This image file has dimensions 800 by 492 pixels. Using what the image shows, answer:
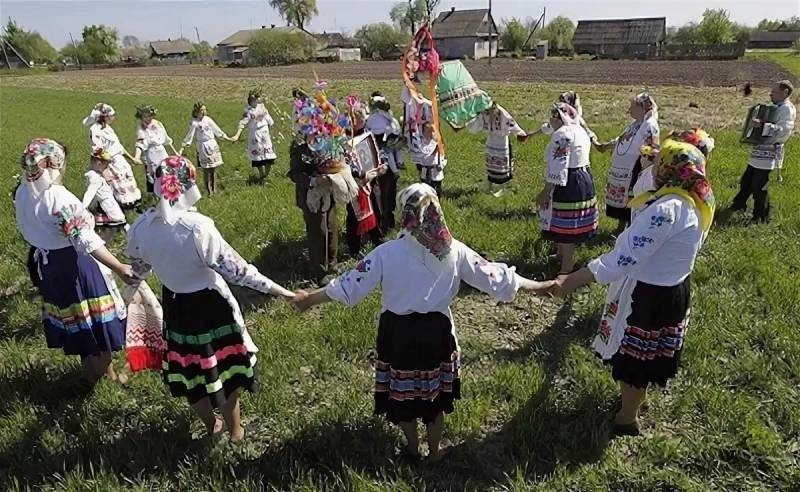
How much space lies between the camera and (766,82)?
88.6 feet

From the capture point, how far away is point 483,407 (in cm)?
421

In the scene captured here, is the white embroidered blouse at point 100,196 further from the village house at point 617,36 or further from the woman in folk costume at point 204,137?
the village house at point 617,36

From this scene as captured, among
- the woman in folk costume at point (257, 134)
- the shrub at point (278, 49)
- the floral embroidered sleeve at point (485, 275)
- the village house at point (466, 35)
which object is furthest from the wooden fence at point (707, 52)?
the floral embroidered sleeve at point (485, 275)

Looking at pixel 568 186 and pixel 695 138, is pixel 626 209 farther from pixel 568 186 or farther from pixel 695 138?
pixel 695 138

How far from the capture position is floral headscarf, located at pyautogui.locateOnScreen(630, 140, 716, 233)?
3.29m

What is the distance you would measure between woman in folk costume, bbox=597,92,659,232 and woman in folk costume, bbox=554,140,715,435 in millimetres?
3169

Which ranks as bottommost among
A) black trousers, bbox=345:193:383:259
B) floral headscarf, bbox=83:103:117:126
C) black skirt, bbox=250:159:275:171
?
black trousers, bbox=345:193:383:259

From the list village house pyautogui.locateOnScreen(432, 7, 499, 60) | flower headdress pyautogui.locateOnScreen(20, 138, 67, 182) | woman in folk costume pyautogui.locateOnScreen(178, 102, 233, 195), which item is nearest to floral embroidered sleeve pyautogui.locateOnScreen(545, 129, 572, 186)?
flower headdress pyautogui.locateOnScreen(20, 138, 67, 182)

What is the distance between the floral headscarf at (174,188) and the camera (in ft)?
10.7

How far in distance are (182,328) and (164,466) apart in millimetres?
930

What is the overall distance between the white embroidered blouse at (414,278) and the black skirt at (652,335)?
0.85m

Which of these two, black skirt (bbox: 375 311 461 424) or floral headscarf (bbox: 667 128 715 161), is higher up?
floral headscarf (bbox: 667 128 715 161)

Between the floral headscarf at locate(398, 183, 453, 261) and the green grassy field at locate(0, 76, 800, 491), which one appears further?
the green grassy field at locate(0, 76, 800, 491)

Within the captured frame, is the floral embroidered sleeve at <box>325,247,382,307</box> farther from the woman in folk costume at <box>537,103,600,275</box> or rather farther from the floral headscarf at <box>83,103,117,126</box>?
the floral headscarf at <box>83,103,117,126</box>
